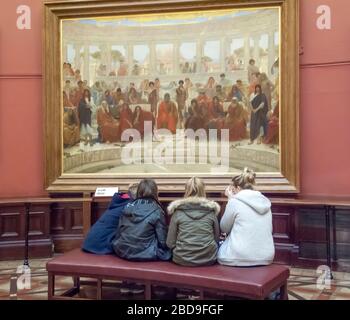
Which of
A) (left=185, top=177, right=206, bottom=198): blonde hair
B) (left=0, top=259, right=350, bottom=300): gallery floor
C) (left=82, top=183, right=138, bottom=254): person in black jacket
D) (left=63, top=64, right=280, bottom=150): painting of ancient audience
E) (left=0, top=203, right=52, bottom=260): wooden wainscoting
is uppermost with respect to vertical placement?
(left=63, top=64, right=280, bottom=150): painting of ancient audience

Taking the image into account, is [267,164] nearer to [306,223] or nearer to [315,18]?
[306,223]

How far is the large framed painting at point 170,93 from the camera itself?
7.85 m

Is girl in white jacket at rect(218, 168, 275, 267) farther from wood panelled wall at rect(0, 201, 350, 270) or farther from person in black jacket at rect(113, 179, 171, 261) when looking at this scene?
wood panelled wall at rect(0, 201, 350, 270)

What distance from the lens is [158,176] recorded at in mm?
8266

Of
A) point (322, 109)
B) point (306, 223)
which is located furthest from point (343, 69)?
point (306, 223)

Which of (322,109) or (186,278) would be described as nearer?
(186,278)

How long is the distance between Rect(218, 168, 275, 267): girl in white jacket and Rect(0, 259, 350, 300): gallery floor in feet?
2.89

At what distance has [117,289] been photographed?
6.12 meters

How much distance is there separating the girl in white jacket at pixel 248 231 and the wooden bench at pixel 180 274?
3.9 inches

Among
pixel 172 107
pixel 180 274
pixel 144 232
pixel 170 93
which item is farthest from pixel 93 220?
pixel 180 274

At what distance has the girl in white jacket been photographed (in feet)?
16.1

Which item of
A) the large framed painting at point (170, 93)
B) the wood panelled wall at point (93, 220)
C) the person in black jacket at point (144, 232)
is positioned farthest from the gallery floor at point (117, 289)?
the large framed painting at point (170, 93)

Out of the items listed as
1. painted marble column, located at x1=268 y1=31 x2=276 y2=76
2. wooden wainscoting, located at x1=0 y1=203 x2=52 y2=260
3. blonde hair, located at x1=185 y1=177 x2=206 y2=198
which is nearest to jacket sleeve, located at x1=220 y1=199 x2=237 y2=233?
blonde hair, located at x1=185 y1=177 x2=206 y2=198

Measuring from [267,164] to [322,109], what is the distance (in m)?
1.17
